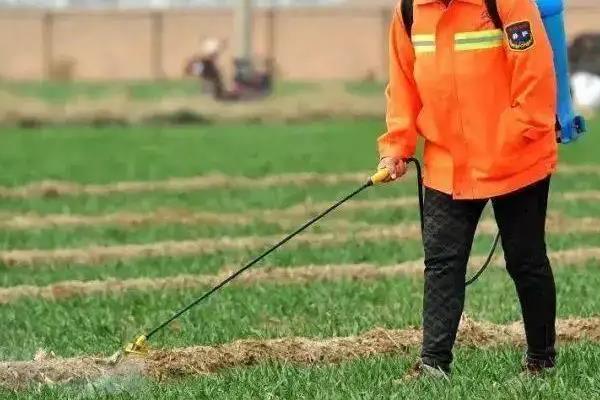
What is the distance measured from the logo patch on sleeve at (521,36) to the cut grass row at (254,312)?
2.18 m

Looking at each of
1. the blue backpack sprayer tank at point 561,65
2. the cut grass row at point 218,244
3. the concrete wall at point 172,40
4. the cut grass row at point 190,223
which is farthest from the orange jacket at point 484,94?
the concrete wall at point 172,40

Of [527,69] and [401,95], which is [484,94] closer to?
[527,69]

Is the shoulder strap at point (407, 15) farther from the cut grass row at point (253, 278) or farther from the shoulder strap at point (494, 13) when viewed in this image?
the cut grass row at point (253, 278)

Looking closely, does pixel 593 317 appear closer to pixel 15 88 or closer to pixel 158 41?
pixel 15 88

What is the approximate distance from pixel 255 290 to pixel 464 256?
3.36m

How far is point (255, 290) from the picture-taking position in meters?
9.24

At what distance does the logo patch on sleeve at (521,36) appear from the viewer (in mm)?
5762

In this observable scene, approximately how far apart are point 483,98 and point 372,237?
620 centimetres

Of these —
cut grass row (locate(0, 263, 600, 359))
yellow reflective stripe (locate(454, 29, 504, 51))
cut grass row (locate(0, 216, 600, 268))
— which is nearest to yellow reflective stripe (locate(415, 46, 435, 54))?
yellow reflective stripe (locate(454, 29, 504, 51))

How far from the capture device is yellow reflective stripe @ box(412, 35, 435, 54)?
594 cm

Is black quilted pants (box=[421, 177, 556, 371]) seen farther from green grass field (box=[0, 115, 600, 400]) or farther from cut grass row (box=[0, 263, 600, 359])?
cut grass row (box=[0, 263, 600, 359])

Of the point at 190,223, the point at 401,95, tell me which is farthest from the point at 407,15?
the point at 190,223

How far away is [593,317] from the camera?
7.66m

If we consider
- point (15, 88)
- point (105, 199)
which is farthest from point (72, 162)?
point (15, 88)
